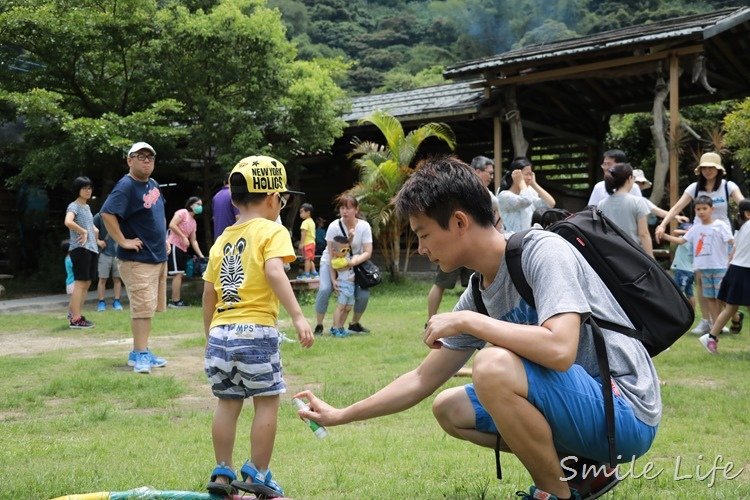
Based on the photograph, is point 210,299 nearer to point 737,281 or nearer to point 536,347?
point 536,347

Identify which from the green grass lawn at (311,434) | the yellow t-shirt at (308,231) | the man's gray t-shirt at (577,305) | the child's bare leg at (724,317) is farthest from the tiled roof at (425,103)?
the man's gray t-shirt at (577,305)

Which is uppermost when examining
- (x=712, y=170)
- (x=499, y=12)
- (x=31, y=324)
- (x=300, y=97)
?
(x=499, y=12)

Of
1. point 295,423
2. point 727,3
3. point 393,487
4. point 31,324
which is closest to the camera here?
point 393,487

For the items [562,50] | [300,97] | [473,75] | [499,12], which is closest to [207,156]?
[300,97]

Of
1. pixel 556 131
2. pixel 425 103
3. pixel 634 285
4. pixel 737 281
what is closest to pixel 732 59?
pixel 556 131

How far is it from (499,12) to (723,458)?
56.5 meters

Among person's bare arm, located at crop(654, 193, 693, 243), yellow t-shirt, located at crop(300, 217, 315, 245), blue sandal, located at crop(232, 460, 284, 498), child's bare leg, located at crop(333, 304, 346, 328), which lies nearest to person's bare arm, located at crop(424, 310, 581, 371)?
blue sandal, located at crop(232, 460, 284, 498)

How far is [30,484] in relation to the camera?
339cm

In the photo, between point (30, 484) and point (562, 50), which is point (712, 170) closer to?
point (562, 50)

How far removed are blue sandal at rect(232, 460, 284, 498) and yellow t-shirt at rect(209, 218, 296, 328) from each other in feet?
2.33

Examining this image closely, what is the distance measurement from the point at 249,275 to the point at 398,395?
1166mm

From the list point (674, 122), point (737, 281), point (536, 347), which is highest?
point (674, 122)

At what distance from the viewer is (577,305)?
239 centimetres

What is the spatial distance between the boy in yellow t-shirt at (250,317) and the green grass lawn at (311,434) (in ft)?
0.83
